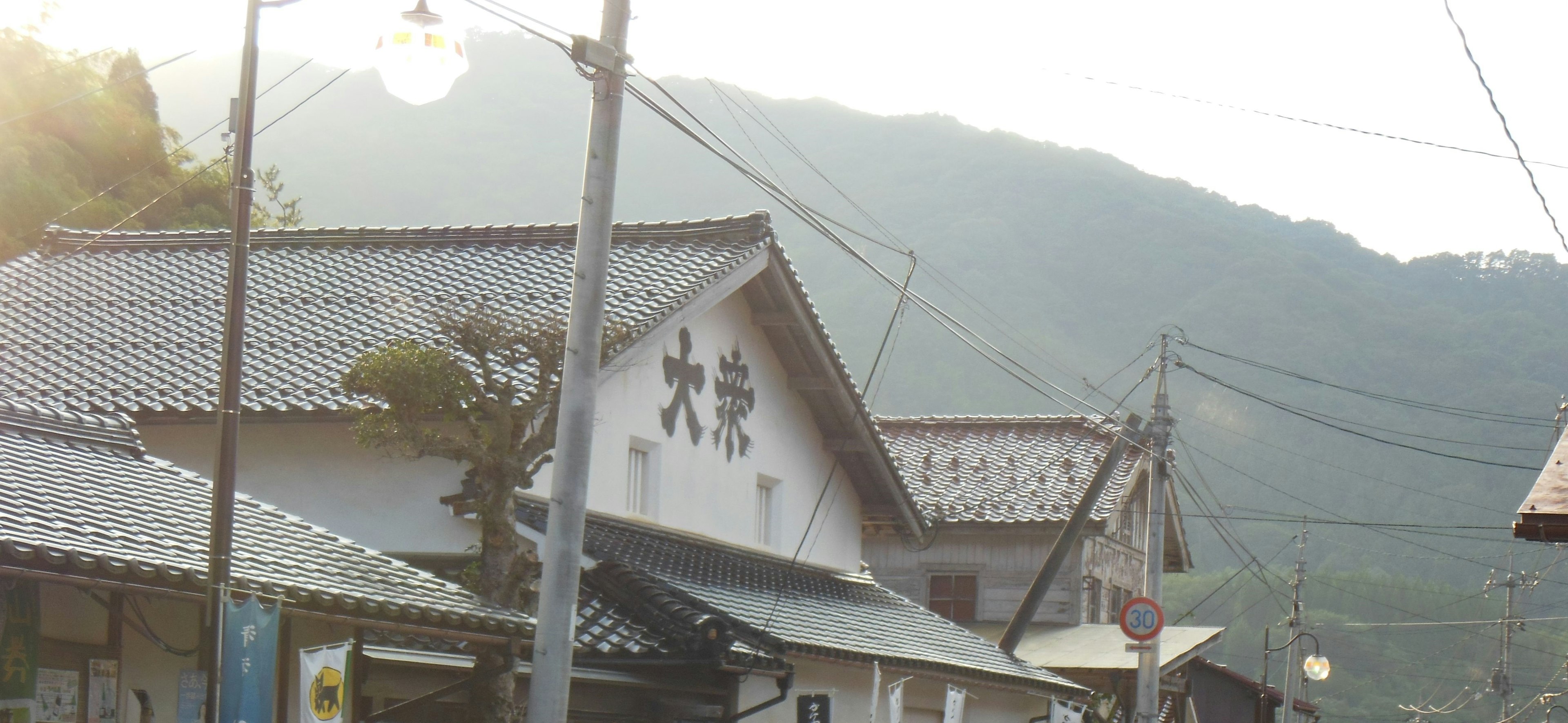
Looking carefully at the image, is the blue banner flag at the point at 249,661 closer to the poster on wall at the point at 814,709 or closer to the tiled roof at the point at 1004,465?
the poster on wall at the point at 814,709

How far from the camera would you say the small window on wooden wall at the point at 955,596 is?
29375 millimetres

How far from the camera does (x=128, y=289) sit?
18641mm

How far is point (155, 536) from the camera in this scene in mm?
8945

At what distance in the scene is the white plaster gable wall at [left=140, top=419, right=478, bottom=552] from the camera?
14617 mm

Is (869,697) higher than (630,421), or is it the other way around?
(630,421)

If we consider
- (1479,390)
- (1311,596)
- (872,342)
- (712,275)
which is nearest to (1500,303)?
(1479,390)

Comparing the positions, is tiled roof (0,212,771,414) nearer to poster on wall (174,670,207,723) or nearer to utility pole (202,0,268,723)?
poster on wall (174,670,207,723)

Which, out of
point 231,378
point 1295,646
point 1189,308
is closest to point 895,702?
point 231,378

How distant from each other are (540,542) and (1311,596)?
6847 centimetres

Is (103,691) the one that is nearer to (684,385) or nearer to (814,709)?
(814,709)

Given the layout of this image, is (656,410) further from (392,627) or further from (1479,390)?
(1479,390)

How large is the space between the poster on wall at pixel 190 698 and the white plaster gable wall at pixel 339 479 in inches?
180

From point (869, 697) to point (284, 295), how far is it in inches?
357

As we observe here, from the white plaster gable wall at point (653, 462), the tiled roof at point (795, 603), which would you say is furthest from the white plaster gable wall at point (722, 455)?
the tiled roof at point (795, 603)
